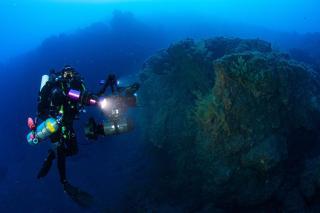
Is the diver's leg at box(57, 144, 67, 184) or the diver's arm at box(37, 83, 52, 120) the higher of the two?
the diver's arm at box(37, 83, 52, 120)

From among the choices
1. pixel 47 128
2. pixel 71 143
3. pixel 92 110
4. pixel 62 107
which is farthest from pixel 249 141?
pixel 92 110

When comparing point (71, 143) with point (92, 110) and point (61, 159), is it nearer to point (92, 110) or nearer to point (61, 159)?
point (61, 159)

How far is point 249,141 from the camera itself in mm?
8617

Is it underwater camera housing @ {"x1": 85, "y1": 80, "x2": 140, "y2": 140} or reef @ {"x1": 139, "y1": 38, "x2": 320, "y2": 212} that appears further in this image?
reef @ {"x1": 139, "y1": 38, "x2": 320, "y2": 212}

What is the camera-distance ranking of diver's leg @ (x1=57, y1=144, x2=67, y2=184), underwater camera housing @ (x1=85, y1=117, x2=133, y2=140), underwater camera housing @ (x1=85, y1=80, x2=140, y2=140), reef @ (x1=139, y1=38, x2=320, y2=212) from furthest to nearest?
1. reef @ (x1=139, y1=38, x2=320, y2=212)
2. diver's leg @ (x1=57, y1=144, x2=67, y2=184)
3. underwater camera housing @ (x1=85, y1=117, x2=133, y2=140)
4. underwater camera housing @ (x1=85, y1=80, x2=140, y2=140)

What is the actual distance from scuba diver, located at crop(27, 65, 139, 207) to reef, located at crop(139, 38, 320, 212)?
13.5 ft

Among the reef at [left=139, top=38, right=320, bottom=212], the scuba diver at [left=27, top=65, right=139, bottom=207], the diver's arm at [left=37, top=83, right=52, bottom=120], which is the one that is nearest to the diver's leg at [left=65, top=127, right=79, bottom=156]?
the scuba diver at [left=27, top=65, right=139, bottom=207]

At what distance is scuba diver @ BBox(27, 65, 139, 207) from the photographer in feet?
17.1

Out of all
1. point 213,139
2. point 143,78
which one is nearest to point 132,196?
point 213,139

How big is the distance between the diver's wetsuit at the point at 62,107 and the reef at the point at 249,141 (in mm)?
4453

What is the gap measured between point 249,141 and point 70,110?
5258 millimetres

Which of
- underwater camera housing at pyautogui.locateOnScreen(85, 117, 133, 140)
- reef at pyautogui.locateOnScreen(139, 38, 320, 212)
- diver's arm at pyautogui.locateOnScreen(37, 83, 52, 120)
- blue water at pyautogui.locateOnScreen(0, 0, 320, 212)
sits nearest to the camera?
underwater camera housing at pyautogui.locateOnScreen(85, 117, 133, 140)

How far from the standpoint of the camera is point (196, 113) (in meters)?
9.38

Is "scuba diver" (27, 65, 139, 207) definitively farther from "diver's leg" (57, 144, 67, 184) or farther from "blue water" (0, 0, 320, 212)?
"blue water" (0, 0, 320, 212)
